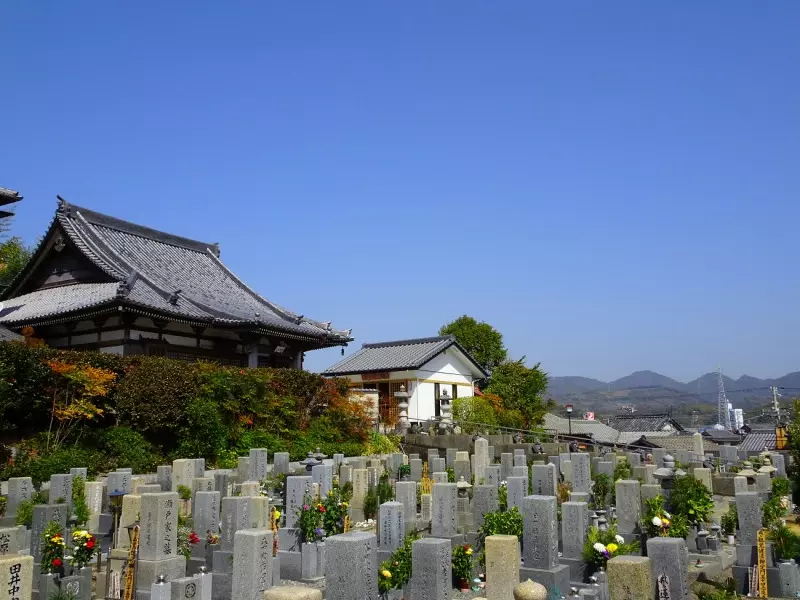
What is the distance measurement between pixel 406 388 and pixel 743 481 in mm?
21842

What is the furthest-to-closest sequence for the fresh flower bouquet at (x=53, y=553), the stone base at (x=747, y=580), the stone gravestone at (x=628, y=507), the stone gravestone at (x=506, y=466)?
the stone gravestone at (x=506, y=466)
the stone gravestone at (x=628, y=507)
the stone base at (x=747, y=580)
the fresh flower bouquet at (x=53, y=553)

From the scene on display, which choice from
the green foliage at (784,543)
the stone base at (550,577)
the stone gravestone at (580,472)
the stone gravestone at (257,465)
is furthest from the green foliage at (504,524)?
the stone gravestone at (257,465)

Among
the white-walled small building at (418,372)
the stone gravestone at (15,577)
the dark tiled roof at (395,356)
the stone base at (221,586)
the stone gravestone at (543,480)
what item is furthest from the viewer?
the dark tiled roof at (395,356)

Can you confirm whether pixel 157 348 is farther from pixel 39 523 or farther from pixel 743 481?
pixel 743 481

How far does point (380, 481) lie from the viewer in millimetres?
16250

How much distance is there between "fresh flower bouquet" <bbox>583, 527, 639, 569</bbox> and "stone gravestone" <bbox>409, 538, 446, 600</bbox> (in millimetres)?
2980

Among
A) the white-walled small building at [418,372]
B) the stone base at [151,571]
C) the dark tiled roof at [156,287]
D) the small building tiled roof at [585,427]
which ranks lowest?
the stone base at [151,571]

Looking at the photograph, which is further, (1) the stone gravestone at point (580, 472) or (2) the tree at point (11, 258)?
(2) the tree at point (11, 258)

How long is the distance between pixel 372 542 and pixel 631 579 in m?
2.63

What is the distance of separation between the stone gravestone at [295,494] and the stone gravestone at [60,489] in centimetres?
436

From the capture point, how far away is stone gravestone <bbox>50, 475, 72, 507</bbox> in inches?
512

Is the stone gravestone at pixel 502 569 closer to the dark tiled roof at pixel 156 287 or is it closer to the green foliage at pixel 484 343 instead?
the dark tiled roof at pixel 156 287

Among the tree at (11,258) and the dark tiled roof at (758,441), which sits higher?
the tree at (11,258)

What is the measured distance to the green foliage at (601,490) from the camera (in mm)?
15977
